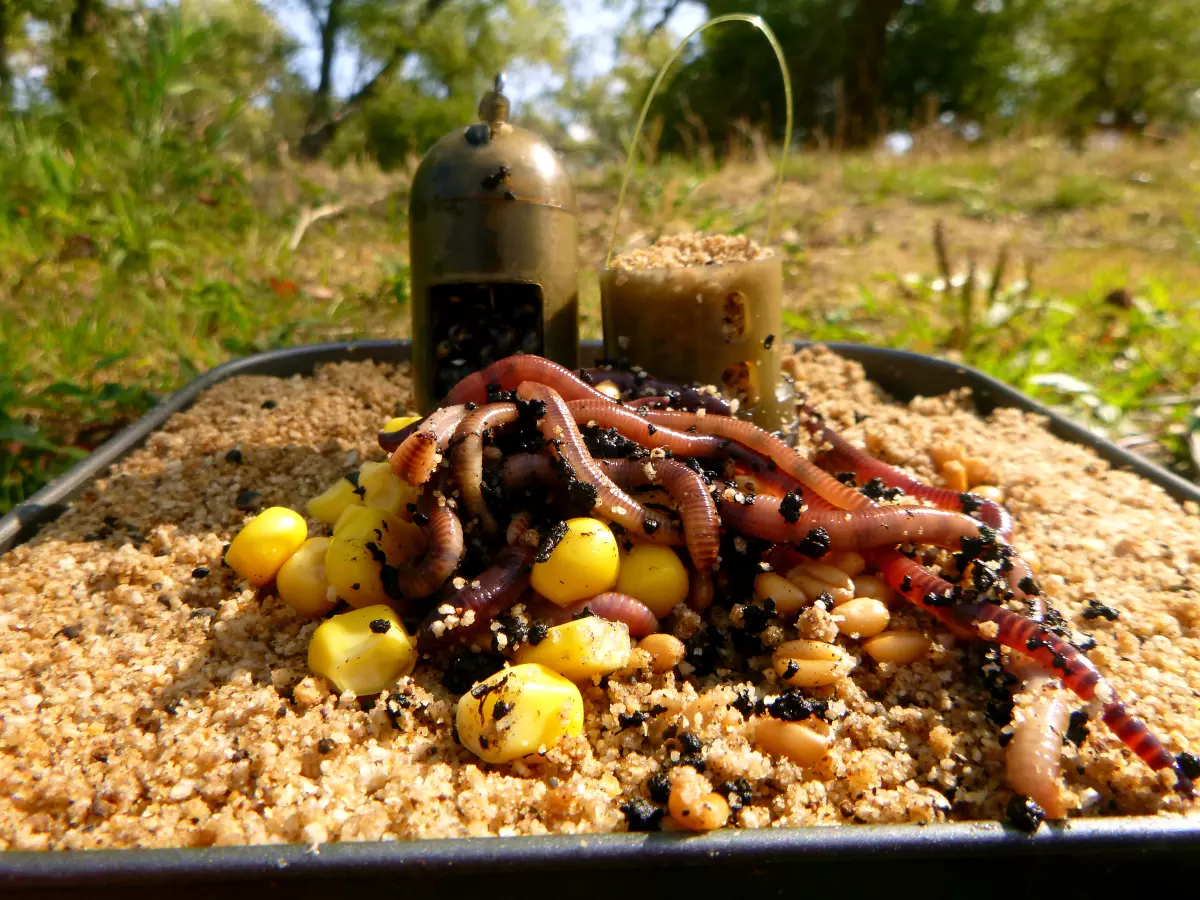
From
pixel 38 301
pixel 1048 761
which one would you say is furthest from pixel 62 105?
pixel 1048 761

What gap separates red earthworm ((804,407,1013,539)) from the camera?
2051 mm

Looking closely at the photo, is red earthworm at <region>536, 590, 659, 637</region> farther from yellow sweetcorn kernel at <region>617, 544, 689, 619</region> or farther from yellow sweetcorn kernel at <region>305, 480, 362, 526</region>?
yellow sweetcorn kernel at <region>305, 480, 362, 526</region>

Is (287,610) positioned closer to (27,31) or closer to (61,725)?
(61,725)

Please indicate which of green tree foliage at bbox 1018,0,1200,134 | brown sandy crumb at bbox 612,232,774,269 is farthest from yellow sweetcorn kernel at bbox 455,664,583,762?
green tree foliage at bbox 1018,0,1200,134

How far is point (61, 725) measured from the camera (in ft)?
5.11

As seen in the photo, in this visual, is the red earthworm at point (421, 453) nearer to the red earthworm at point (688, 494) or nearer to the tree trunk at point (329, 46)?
the red earthworm at point (688, 494)

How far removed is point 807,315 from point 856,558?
3.57 m

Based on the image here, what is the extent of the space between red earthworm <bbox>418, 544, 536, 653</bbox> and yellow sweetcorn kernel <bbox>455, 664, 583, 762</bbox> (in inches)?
6.0

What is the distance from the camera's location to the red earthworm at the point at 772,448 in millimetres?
1924

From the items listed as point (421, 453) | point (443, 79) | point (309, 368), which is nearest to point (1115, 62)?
point (443, 79)

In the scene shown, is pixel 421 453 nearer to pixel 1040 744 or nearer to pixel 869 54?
pixel 1040 744

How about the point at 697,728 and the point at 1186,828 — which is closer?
the point at 1186,828

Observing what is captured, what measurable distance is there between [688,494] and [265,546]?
0.98 m

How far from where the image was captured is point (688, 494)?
1.80 m
